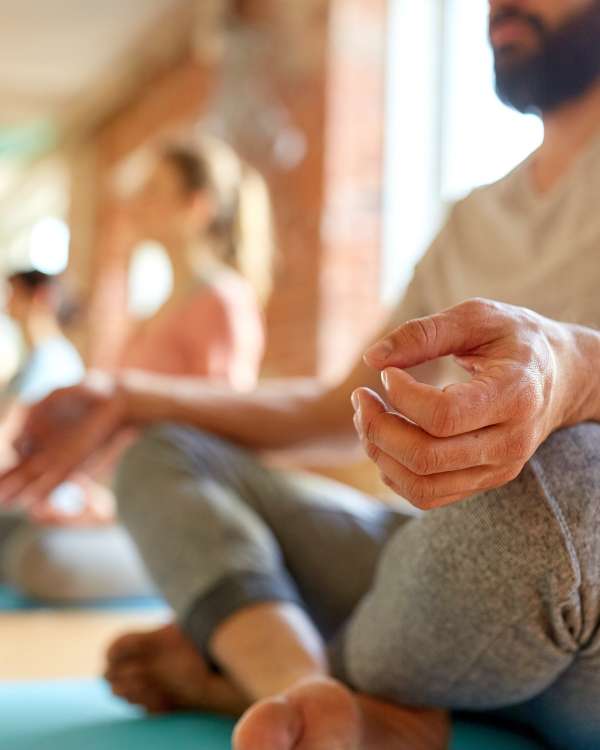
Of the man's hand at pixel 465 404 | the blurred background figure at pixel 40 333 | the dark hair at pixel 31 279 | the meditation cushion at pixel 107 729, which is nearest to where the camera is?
the man's hand at pixel 465 404

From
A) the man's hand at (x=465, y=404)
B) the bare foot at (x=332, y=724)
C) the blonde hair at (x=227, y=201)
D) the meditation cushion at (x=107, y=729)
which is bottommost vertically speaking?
the meditation cushion at (x=107, y=729)

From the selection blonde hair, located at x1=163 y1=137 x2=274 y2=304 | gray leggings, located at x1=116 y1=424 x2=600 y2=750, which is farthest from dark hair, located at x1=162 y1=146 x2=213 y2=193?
gray leggings, located at x1=116 y1=424 x2=600 y2=750

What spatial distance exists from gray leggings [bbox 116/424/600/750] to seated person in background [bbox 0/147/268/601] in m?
0.92

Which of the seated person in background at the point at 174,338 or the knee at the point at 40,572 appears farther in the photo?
the knee at the point at 40,572

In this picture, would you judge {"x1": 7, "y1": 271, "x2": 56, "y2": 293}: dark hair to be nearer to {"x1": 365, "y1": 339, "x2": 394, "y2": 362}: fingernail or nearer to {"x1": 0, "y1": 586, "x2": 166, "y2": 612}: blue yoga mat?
{"x1": 0, "y1": 586, "x2": 166, "y2": 612}: blue yoga mat

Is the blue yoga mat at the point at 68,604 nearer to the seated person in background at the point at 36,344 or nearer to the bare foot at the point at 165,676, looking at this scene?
the seated person in background at the point at 36,344

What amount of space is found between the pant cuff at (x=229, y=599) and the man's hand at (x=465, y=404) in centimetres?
37

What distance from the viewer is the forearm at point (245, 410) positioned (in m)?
1.08

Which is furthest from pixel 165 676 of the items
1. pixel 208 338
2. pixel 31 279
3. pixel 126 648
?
pixel 31 279

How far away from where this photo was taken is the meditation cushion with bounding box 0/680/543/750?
80cm

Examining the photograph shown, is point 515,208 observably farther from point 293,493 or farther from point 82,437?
point 82,437

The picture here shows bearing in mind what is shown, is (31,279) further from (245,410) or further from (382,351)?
(382,351)

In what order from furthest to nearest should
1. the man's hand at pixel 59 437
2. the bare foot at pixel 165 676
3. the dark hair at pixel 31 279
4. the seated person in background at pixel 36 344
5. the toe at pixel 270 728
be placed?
1. the dark hair at pixel 31 279
2. the seated person in background at pixel 36 344
3. the man's hand at pixel 59 437
4. the bare foot at pixel 165 676
5. the toe at pixel 270 728

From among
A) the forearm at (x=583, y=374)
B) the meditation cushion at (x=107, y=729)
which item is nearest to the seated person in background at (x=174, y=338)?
the meditation cushion at (x=107, y=729)
